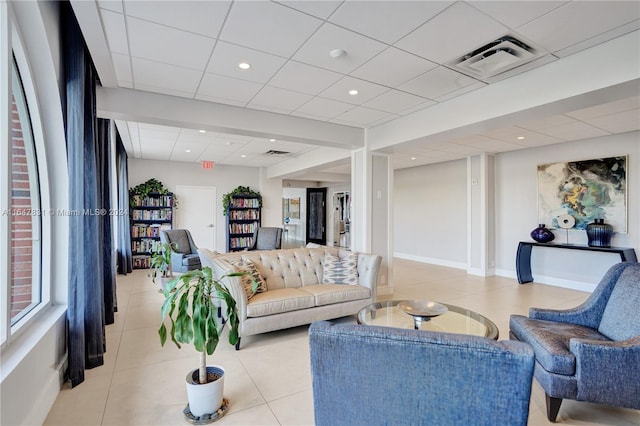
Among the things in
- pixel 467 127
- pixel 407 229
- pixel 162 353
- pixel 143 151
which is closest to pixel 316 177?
pixel 407 229

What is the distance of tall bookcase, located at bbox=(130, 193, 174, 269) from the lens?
7648 mm

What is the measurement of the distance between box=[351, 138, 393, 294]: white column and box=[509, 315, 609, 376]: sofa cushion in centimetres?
259

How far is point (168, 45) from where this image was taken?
2.65m

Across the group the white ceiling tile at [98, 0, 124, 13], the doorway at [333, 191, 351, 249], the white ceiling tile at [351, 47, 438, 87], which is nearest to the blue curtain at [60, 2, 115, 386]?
the white ceiling tile at [98, 0, 124, 13]

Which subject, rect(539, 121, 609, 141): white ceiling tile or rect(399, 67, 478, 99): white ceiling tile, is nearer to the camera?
rect(399, 67, 478, 99): white ceiling tile

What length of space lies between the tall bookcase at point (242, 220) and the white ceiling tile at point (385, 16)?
6.97 metres

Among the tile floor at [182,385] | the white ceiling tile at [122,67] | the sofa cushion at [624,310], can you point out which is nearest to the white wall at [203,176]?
the tile floor at [182,385]

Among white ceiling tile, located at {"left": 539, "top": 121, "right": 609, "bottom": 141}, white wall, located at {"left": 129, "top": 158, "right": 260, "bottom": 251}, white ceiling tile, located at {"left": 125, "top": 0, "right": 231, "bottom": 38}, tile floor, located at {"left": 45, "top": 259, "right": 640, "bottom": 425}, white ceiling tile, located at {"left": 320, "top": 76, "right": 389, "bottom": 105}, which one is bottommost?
tile floor, located at {"left": 45, "top": 259, "right": 640, "bottom": 425}

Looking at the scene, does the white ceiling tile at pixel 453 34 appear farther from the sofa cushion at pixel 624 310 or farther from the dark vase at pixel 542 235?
the dark vase at pixel 542 235

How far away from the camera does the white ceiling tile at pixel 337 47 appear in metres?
2.49

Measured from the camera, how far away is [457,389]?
1182 mm

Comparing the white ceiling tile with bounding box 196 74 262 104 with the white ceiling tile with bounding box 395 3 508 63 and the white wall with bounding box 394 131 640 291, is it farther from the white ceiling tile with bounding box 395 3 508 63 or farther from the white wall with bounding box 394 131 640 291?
the white wall with bounding box 394 131 640 291

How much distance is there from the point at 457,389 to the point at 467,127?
10.7ft

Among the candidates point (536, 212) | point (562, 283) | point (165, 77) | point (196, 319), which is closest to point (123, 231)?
point (165, 77)
